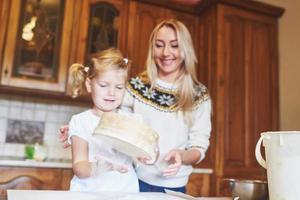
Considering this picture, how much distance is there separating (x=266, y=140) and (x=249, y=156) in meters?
1.58

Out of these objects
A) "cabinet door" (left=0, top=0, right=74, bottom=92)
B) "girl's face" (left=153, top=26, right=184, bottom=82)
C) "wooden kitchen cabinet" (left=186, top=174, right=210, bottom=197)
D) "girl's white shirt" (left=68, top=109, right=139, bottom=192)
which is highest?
"cabinet door" (left=0, top=0, right=74, bottom=92)

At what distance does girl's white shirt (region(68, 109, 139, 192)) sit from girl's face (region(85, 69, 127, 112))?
0.05 meters

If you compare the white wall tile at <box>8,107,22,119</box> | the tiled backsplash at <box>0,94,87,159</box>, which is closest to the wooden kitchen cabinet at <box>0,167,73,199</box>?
the tiled backsplash at <box>0,94,87,159</box>

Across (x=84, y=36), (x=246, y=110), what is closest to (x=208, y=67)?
(x=246, y=110)

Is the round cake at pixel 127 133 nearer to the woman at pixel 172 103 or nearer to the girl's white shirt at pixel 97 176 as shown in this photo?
the girl's white shirt at pixel 97 176

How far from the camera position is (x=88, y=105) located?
2.26 meters

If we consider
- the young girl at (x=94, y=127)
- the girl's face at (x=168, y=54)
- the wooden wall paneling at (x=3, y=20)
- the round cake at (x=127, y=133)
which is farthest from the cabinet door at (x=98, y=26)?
the round cake at (x=127, y=133)

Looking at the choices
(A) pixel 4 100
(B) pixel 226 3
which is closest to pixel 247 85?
(B) pixel 226 3

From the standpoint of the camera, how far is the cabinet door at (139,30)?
7.11 ft

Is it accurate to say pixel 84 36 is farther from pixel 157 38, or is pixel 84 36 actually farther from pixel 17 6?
pixel 157 38

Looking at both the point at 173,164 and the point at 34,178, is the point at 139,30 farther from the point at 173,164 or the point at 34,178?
the point at 173,164

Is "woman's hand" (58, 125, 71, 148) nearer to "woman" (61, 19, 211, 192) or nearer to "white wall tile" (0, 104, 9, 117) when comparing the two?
"woman" (61, 19, 211, 192)

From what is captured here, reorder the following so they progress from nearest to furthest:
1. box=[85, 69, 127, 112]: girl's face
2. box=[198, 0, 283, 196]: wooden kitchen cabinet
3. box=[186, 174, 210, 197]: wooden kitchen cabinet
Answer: box=[85, 69, 127, 112]: girl's face → box=[186, 174, 210, 197]: wooden kitchen cabinet → box=[198, 0, 283, 196]: wooden kitchen cabinet

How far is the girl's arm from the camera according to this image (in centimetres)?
76
